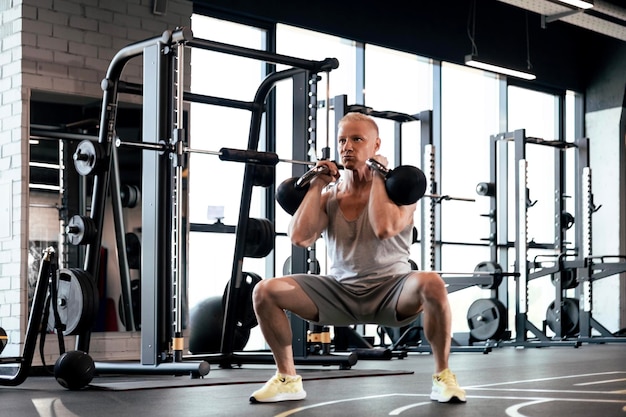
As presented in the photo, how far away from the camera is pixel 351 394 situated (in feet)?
12.6

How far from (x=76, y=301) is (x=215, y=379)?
801 millimetres

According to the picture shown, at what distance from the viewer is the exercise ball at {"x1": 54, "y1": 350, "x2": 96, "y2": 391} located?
412 cm

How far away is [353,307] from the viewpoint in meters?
3.32

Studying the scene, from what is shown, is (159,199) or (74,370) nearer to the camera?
(74,370)

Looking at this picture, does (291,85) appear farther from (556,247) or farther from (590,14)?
(556,247)

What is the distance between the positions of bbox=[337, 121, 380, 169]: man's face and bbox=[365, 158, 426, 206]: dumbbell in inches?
5.8

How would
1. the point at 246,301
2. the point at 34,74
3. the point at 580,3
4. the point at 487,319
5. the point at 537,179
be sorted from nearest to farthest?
the point at 246,301 < the point at 34,74 < the point at 580,3 < the point at 487,319 < the point at 537,179

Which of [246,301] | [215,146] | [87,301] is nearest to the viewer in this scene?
[87,301]

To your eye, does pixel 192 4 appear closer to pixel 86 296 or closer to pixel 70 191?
pixel 70 191

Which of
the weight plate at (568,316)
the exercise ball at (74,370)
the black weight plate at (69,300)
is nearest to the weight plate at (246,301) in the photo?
the black weight plate at (69,300)

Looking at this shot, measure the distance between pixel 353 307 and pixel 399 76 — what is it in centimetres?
641

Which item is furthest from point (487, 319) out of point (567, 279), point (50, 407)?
point (50, 407)

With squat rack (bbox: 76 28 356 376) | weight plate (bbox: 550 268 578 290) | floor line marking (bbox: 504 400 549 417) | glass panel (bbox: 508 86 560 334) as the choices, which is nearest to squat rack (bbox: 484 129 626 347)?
weight plate (bbox: 550 268 578 290)

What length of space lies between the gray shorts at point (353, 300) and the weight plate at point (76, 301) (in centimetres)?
164
